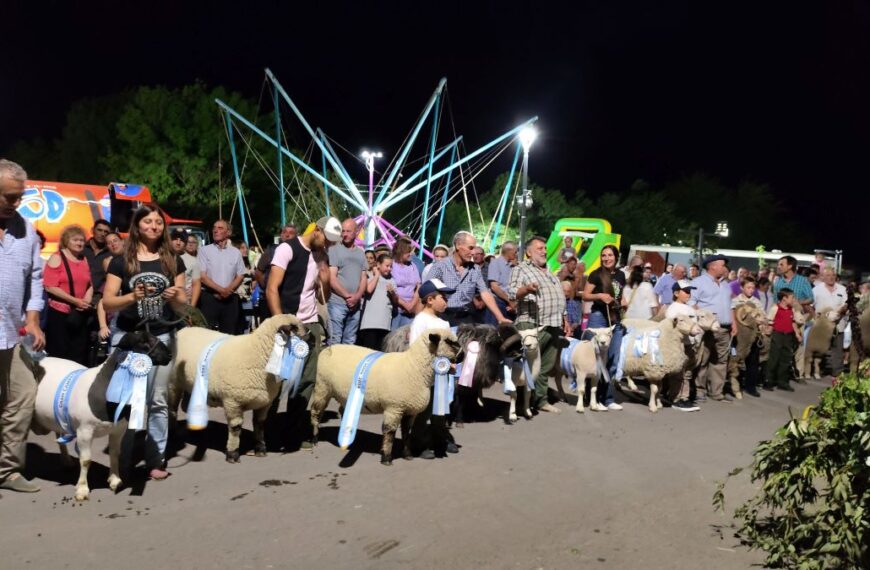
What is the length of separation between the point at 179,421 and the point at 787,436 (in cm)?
614

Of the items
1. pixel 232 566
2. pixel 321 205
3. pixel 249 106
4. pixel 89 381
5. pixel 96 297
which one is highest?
pixel 249 106

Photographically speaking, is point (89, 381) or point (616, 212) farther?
point (616, 212)

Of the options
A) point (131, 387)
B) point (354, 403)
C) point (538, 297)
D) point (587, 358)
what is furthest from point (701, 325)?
point (131, 387)

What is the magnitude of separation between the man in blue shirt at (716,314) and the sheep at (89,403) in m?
8.17

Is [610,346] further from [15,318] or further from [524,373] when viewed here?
[15,318]

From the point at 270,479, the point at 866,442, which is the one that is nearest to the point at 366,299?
the point at 270,479

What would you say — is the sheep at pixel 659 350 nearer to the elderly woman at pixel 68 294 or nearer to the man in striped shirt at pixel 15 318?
the elderly woman at pixel 68 294

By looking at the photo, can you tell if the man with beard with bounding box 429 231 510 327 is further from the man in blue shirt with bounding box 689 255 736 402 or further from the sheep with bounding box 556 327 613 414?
the man in blue shirt with bounding box 689 255 736 402

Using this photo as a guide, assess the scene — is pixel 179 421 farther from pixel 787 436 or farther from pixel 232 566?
pixel 787 436

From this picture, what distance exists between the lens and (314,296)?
7238 millimetres

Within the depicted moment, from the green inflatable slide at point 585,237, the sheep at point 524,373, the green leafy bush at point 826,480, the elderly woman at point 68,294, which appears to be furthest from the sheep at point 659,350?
the green inflatable slide at point 585,237

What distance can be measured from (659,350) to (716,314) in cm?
163

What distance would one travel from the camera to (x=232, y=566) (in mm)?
4508

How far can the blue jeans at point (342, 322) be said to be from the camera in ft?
31.4
